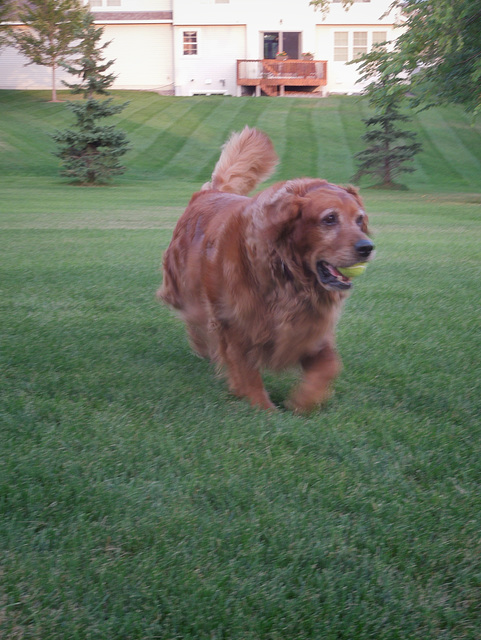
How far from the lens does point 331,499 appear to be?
8.92ft

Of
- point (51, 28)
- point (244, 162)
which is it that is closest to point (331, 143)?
point (51, 28)

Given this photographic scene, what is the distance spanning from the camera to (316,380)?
12.4 ft

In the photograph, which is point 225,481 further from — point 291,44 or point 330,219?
point 291,44

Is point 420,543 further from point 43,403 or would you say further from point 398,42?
point 398,42

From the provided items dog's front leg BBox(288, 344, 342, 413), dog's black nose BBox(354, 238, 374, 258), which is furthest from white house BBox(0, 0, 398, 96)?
dog's black nose BBox(354, 238, 374, 258)

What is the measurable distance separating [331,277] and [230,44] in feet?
138

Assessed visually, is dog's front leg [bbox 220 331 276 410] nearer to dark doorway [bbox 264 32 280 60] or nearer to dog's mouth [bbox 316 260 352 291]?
dog's mouth [bbox 316 260 352 291]

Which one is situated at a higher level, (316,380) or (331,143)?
(331,143)

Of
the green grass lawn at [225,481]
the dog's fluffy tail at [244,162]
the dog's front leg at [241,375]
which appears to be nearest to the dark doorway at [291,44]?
the green grass lawn at [225,481]

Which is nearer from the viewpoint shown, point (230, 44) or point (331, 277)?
point (331, 277)

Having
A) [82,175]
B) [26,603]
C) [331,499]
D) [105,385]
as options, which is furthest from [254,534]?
[82,175]

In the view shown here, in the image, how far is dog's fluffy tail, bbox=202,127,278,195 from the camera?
559 centimetres

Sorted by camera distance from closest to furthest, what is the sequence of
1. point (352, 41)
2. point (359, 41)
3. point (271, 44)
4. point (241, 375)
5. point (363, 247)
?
point (363, 247) < point (241, 375) < point (352, 41) < point (359, 41) < point (271, 44)

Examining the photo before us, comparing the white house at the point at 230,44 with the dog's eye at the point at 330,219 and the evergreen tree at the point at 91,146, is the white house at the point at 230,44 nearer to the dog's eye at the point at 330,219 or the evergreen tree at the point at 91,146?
the evergreen tree at the point at 91,146
